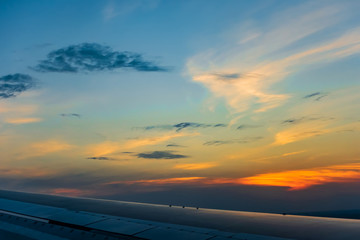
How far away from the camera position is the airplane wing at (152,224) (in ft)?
32.0

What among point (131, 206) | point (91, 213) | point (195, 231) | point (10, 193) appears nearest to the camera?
point (195, 231)

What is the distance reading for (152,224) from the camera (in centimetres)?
1145

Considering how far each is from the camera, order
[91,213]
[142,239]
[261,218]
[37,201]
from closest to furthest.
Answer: [142,239] → [261,218] → [91,213] → [37,201]

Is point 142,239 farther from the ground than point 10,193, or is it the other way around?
point 10,193

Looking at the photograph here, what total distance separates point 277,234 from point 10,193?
51.8 feet

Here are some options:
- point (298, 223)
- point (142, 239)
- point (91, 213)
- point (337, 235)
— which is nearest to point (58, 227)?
point (91, 213)

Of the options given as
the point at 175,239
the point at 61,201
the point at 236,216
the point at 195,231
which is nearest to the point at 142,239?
the point at 175,239

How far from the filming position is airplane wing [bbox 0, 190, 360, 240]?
9.76 metres

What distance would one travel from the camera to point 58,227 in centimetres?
1177

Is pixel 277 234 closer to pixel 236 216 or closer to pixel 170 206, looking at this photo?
pixel 236 216

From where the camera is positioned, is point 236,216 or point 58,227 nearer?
point 58,227

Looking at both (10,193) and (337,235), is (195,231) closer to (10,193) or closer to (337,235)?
(337,235)

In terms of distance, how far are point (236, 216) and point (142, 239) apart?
4.53 metres

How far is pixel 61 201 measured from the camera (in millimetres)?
17031
